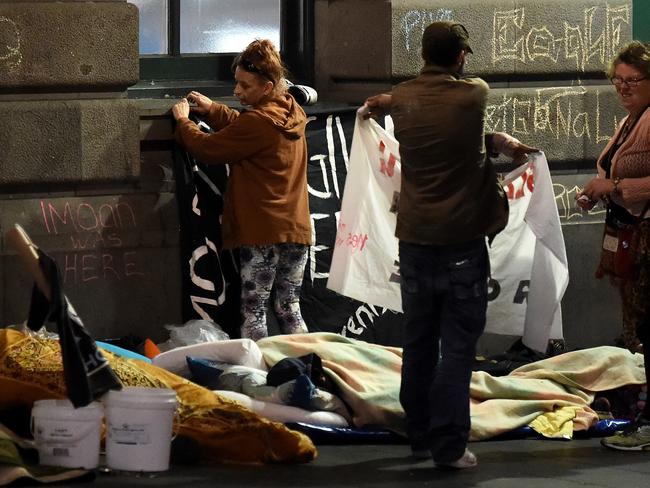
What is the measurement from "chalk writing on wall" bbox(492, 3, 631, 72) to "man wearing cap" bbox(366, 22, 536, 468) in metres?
3.32

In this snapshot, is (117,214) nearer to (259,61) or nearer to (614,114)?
(259,61)

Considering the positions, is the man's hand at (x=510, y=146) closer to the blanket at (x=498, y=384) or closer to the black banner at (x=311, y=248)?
the blanket at (x=498, y=384)

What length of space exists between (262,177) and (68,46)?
4.18 ft

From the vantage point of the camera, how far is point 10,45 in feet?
29.7

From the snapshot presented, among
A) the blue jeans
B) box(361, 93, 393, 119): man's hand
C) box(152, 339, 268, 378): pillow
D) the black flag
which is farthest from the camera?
box(152, 339, 268, 378): pillow

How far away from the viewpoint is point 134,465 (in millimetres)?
6867

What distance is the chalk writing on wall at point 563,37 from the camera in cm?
1056

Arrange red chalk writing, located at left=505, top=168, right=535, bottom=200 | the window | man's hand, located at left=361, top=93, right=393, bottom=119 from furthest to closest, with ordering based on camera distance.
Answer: the window
red chalk writing, located at left=505, top=168, right=535, bottom=200
man's hand, located at left=361, top=93, right=393, bottom=119

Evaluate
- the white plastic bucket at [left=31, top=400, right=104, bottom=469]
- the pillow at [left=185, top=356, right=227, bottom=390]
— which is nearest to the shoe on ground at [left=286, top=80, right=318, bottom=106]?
the pillow at [left=185, top=356, right=227, bottom=390]

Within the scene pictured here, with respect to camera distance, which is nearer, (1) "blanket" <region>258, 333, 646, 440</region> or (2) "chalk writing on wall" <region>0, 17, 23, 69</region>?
(1) "blanket" <region>258, 333, 646, 440</region>

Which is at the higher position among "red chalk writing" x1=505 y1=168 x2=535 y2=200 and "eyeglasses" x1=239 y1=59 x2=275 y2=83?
"eyeglasses" x1=239 y1=59 x2=275 y2=83

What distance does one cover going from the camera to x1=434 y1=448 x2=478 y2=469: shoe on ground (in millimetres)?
7250

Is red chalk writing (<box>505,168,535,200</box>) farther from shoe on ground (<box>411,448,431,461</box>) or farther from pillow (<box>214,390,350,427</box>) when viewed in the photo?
shoe on ground (<box>411,448,431,461</box>)

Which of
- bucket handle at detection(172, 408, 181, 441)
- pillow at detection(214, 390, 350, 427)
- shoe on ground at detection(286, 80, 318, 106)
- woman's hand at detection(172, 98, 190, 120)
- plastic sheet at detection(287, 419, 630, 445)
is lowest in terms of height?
plastic sheet at detection(287, 419, 630, 445)
